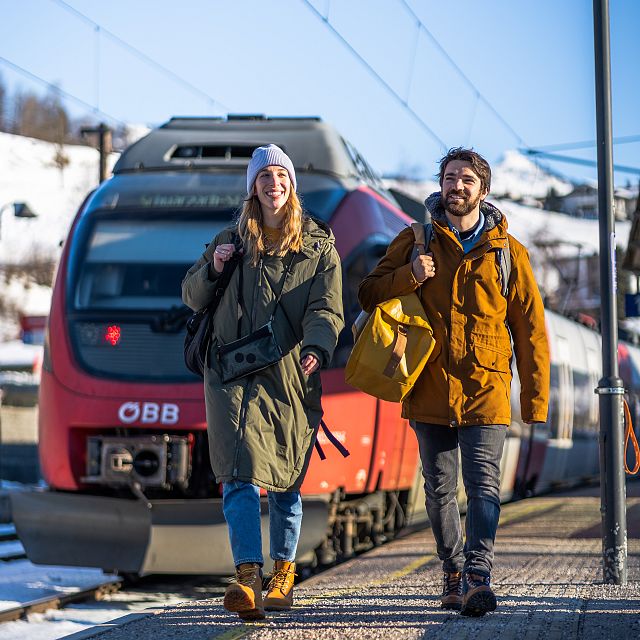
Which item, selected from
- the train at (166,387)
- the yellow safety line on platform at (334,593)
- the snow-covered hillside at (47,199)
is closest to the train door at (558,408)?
the train at (166,387)

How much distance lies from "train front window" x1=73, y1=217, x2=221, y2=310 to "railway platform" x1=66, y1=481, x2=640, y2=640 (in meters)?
2.29

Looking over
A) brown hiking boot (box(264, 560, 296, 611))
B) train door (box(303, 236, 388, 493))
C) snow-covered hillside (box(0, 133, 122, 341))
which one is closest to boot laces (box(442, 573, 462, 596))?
brown hiking boot (box(264, 560, 296, 611))

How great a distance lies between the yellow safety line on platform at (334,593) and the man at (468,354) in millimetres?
795

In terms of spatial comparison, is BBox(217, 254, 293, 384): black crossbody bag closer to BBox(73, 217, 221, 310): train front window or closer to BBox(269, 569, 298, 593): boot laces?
BBox(269, 569, 298, 593): boot laces

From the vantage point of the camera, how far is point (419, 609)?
548 centimetres

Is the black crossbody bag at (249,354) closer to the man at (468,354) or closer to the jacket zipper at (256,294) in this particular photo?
the jacket zipper at (256,294)

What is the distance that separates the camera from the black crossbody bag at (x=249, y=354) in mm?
5215

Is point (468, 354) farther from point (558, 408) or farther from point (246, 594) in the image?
point (558, 408)

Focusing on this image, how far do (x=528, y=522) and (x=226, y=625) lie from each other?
7146mm

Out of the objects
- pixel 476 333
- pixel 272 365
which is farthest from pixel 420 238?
pixel 272 365

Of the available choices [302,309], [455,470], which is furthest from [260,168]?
[455,470]

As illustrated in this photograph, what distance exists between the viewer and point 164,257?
8805mm

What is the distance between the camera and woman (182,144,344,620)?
204 inches

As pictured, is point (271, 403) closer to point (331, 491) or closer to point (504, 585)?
point (504, 585)
